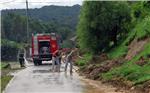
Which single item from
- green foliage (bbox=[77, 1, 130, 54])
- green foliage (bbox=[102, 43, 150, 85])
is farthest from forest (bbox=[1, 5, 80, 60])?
green foliage (bbox=[102, 43, 150, 85])

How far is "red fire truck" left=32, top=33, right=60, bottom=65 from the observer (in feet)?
143

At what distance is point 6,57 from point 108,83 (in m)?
48.8

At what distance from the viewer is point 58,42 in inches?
1779

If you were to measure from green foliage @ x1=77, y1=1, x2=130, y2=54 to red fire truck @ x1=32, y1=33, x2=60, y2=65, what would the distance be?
8.49 metres

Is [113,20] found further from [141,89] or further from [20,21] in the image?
[20,21]

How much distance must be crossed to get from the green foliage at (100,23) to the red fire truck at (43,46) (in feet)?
27.9

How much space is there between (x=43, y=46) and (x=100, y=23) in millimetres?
11336

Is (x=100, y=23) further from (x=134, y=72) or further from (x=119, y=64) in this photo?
(x=134, y=72)

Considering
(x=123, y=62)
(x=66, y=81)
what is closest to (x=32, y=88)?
(x=66, y=81)

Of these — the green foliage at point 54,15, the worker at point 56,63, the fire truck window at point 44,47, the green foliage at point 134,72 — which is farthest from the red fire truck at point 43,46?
the green foliage at point 54,15

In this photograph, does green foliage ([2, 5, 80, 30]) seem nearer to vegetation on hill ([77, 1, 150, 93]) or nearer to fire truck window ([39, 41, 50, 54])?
fire truck window ([39, 41, 50, 54])

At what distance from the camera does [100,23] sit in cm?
3419

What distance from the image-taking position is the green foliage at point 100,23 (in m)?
34.2

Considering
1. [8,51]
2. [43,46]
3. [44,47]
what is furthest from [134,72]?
[8,51]
